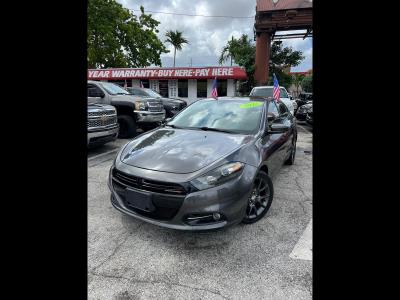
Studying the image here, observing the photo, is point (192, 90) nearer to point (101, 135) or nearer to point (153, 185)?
point (101, 135)

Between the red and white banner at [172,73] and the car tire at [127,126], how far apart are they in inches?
435

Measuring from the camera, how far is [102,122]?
6.47m

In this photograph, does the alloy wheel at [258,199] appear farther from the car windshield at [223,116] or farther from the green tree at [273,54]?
the green tree at [273,54]

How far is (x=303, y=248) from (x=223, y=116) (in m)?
2.01

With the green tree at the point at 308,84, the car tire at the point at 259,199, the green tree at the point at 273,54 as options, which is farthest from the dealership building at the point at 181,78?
the car tire at the point at 259,199

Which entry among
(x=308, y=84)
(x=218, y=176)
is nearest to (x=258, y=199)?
(x=218, y=176)

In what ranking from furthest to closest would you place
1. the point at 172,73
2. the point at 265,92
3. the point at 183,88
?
the point at 183,88, the point at 172,73, the point at 265,92

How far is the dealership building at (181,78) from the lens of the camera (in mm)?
18594

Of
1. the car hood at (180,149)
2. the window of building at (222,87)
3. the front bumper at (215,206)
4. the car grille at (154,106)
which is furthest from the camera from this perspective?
the window of building at (222,87)

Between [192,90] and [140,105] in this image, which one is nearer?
[140,105]
